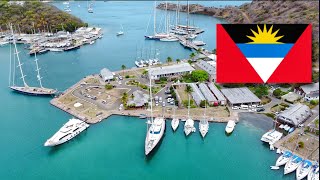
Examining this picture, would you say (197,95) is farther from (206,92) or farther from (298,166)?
(298,166)

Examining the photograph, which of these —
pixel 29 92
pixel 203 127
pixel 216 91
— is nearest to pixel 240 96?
pixel 216 91

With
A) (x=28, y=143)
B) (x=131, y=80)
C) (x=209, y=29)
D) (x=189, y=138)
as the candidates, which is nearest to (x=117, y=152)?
(x=189, y=138)

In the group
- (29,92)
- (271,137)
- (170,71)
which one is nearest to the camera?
(271,137)

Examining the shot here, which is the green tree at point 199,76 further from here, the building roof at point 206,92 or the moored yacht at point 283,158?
the moored yacht at point 283,158

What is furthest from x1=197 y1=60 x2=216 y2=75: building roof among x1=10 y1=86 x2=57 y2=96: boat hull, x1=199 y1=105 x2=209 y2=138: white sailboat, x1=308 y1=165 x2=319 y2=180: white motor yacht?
x1=10 y1=86 x2=57 y2=96: boat hull

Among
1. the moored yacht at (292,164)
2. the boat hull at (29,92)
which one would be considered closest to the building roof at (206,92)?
the moored yacht at (292,164)

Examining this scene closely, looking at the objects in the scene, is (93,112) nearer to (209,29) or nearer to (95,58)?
(95,58)
